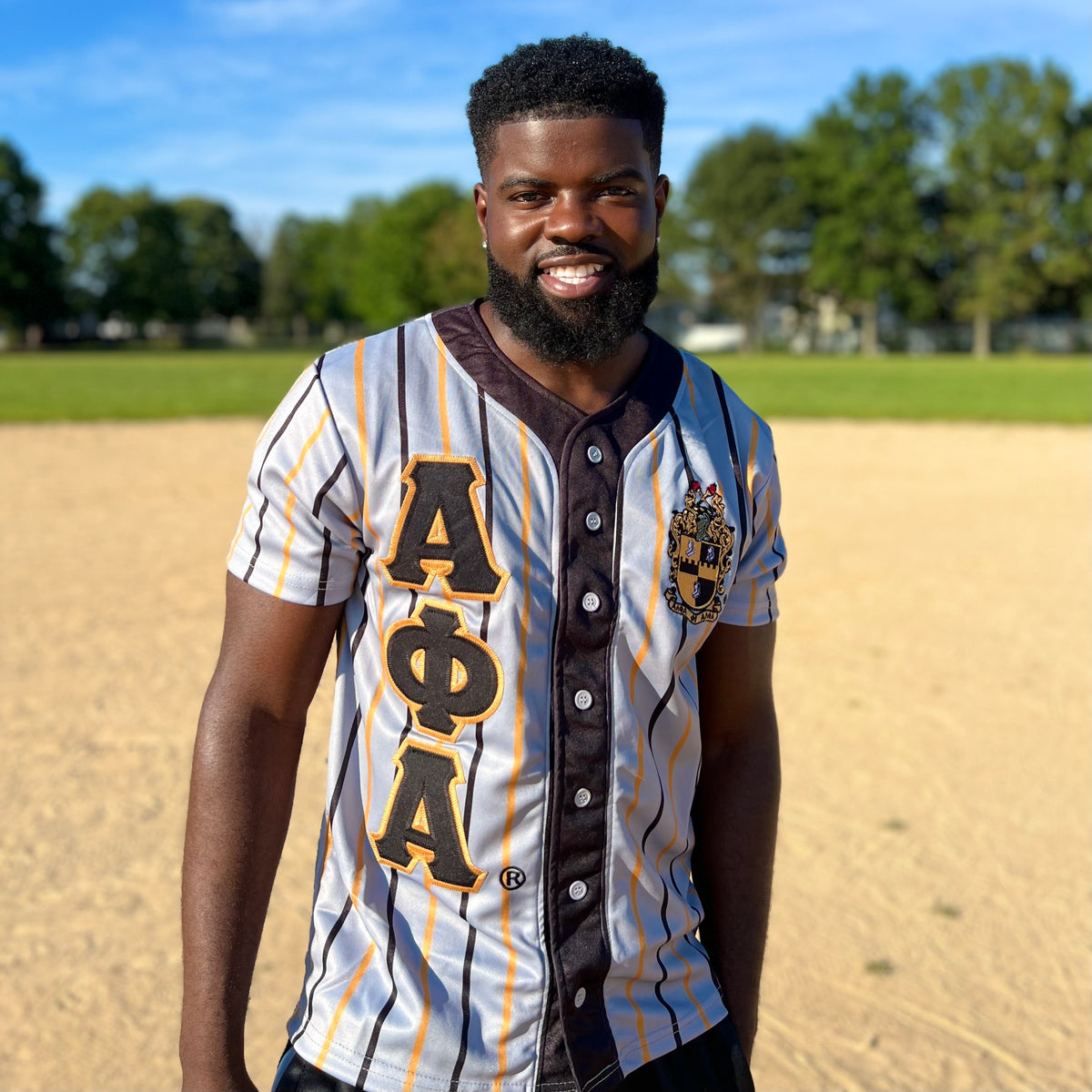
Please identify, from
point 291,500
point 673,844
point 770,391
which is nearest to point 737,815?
point 673,844

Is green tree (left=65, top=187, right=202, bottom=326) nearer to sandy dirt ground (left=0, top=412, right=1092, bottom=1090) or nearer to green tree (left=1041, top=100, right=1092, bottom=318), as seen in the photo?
green tree (left=1041, top=100, right=1092, bottom=318)

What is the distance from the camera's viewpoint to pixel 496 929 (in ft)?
5.60

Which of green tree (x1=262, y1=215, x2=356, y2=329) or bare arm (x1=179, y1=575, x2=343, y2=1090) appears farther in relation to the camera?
green tree (x1=262, y1=215, x2=356, y2=329)

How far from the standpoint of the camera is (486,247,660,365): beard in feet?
5.94

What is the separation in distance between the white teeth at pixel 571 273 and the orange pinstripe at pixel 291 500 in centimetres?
40

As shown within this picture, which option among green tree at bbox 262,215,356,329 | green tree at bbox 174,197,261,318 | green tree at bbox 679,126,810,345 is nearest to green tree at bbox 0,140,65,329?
green tree at bbox 174,197,261,318

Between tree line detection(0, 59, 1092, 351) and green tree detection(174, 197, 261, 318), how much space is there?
0.17 m

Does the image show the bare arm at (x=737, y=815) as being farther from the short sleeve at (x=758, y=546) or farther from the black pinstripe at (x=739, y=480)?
the black pinstripe at (x=739, y=480)

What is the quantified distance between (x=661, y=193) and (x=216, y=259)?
4186 inches

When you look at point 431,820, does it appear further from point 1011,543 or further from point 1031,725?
point 1011,543

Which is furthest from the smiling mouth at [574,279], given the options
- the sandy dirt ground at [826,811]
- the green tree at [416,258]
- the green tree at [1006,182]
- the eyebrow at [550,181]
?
the green tree at [416,258]

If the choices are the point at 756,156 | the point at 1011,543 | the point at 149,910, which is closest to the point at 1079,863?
the point at 149,910

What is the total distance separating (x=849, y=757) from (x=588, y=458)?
4.87 m

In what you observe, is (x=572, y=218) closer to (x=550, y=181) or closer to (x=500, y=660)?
(x=550, y=181)
